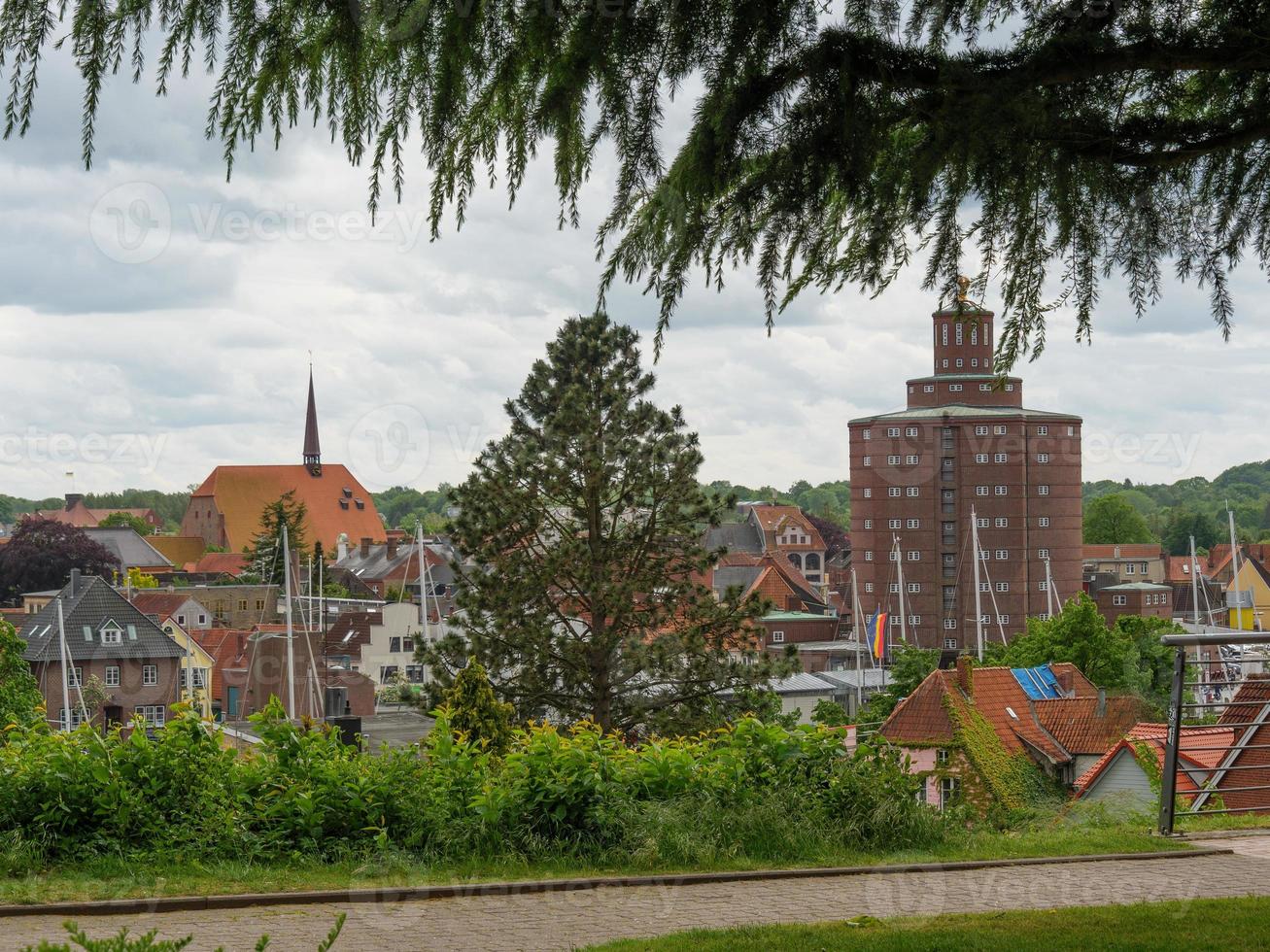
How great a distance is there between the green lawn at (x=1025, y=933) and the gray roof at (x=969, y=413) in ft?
288

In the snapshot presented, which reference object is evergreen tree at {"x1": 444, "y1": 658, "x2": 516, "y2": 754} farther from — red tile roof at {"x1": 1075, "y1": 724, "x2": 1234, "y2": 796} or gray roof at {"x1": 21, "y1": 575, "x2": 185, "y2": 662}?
gray roof at {"x1": 21, "y1": 575, "x2": 185, "y2": 662}

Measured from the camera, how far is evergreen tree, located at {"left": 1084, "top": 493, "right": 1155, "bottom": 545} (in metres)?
135

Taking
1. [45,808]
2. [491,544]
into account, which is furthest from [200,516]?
[45,808]

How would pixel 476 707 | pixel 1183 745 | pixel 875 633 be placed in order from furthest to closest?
1. pixel 875 633
2. pixel 476 707
3. pixel 1183 745

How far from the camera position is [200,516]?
136250 mm

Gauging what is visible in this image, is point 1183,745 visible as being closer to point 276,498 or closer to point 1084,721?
point 1084,721

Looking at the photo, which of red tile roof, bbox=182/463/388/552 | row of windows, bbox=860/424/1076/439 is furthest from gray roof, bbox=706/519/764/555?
row of windows, bbox=860/424/1076/439

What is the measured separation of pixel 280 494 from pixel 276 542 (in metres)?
45.2

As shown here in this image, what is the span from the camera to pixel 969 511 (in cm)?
8956

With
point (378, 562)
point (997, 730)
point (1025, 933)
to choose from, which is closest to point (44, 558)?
point (378, 562)

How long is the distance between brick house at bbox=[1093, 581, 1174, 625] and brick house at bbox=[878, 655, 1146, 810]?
214 ft

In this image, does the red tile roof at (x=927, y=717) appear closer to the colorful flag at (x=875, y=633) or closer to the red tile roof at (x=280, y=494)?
the colorful flag at (x=875, y=633)

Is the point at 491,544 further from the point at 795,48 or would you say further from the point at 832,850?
the point at 795,48

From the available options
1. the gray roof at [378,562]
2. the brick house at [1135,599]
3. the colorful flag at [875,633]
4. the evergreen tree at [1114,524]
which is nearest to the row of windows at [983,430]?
the colorful flag at [875,633]
